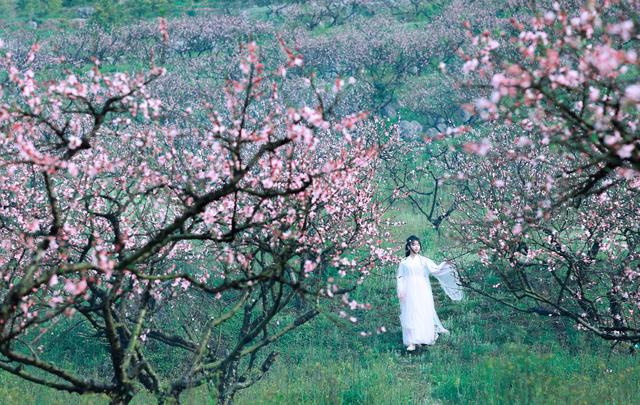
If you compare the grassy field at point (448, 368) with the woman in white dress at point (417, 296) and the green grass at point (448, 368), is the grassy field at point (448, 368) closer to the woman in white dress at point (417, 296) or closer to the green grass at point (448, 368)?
the green grass at point (448, 368)

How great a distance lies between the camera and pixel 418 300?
1342 cm

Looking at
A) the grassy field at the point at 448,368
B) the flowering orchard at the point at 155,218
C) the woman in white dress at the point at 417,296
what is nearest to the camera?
the flowering orchard at the point at 155,218

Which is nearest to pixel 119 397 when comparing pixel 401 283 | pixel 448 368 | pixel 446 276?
pixel 448 368

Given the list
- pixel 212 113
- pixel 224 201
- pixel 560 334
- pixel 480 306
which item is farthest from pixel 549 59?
pixel 480 306

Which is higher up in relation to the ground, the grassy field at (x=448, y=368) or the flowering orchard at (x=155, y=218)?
the flowering orchard at (x=155, y=218)

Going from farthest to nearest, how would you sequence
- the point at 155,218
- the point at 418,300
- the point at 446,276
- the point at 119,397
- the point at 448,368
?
1. the point at 446,276
2. the point at 418,300
3. the point at 155,218
4. the point at 448,368
5. the point at 119,397

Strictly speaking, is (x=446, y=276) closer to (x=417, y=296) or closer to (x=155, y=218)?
(x=417, y=296)

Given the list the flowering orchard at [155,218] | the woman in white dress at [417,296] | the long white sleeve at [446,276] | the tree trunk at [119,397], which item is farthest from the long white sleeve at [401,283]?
the tree trunk at [119,397]

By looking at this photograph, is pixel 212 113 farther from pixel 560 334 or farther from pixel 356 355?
pixel 560 334

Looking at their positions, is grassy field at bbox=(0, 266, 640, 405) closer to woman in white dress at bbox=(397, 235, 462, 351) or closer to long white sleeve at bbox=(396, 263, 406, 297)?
woman in white dress at bbox=(397, 235, 462, 351)

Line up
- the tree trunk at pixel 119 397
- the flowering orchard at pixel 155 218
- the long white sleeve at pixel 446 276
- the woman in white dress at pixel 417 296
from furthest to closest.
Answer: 1. the long white sleeve at pixel 446 276
2. the woman in white dress at pixel 417 296
3. the tree trunk at pixel 119 397
4. the flowering orchard at pixel 155 218

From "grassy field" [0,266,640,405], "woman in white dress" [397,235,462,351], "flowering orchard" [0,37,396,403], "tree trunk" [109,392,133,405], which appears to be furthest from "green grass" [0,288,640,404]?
"tree trunk" [109,392,133,405]

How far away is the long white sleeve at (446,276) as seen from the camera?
1348 centimetres

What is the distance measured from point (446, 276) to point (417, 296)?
79 cm
